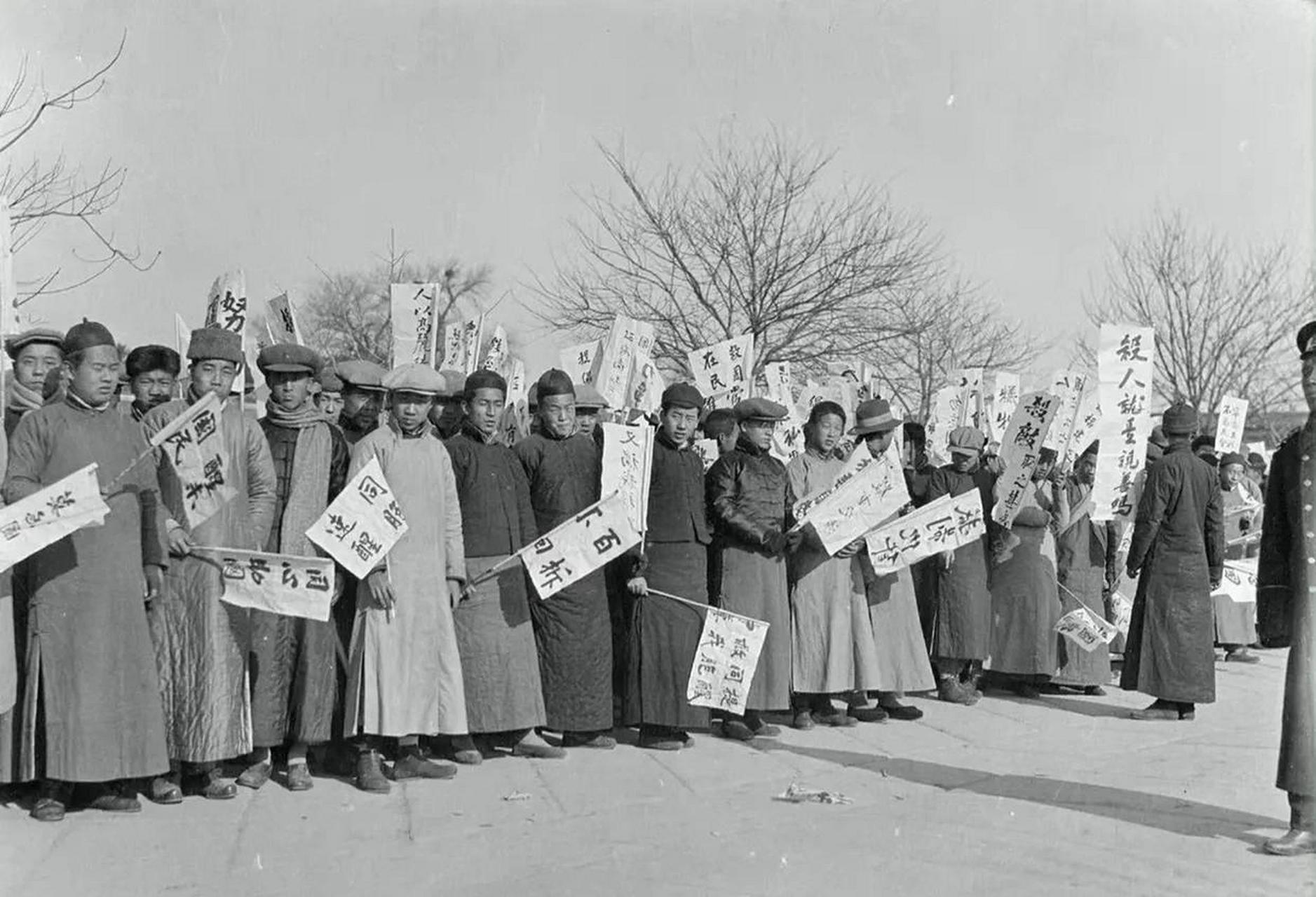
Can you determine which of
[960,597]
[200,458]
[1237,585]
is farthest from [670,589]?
[1237,585]

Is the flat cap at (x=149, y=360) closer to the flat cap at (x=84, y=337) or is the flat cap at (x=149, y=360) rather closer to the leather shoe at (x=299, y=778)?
the flat cap at (x=84, y=337)

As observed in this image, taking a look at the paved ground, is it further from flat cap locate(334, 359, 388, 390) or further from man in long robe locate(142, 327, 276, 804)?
flat cap locate(334, 359, 388, 390)

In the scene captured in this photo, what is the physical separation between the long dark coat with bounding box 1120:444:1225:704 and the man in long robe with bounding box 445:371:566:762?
3901 mm

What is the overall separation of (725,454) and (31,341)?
3.57 m

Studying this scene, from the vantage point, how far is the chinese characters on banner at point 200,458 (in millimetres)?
5590

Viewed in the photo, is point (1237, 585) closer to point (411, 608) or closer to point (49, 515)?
point (411, 608)

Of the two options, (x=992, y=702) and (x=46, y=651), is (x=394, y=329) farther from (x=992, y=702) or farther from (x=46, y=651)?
(x=992, y=702)

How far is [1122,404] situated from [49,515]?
6.38 m

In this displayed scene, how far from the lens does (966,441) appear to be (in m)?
8.79

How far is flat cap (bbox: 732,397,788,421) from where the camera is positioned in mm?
7461

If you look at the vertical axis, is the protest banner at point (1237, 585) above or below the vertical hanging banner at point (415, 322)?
below

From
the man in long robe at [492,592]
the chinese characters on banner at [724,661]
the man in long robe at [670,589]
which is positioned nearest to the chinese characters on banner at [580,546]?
the man in long robe at [492,592]

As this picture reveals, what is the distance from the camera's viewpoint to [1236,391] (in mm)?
23125

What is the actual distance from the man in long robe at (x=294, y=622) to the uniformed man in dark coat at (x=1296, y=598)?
394 cm
